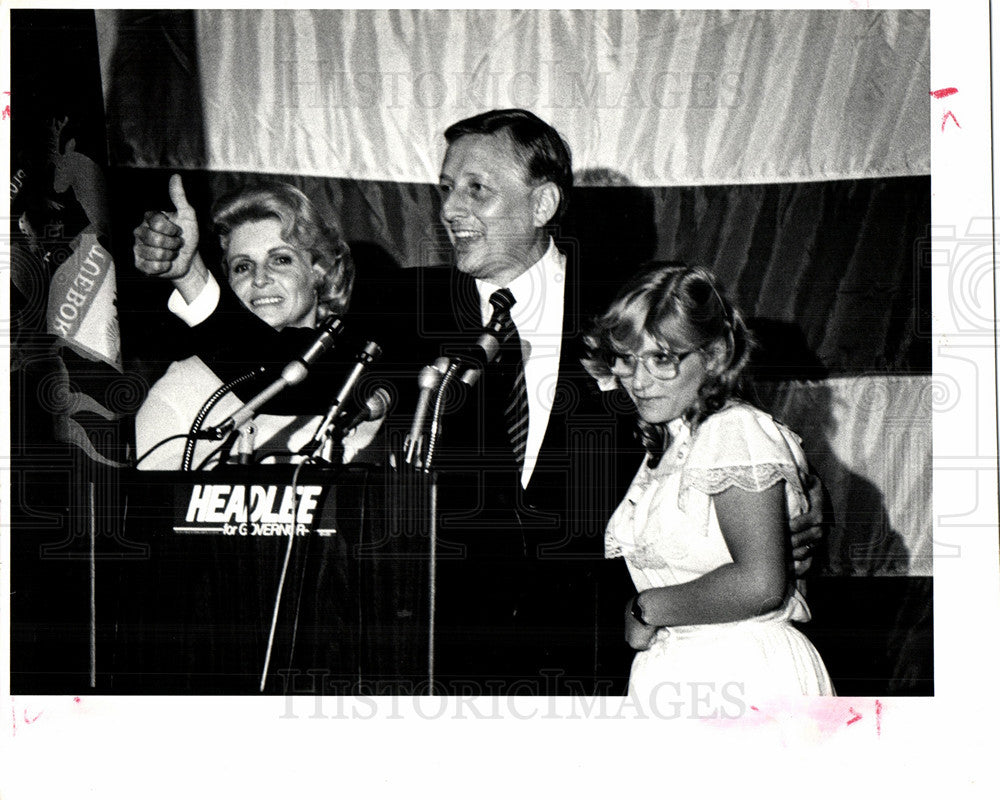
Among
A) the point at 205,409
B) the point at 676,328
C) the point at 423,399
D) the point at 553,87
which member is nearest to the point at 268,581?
the point at 205,409

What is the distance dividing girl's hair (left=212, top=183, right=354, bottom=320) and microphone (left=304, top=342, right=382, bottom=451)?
11 centimetres

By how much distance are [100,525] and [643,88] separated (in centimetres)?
153

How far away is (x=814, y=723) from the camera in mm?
2170

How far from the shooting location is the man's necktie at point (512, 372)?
7.14 feet

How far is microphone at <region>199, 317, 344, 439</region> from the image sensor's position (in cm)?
217

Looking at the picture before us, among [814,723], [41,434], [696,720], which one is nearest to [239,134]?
[41,434]

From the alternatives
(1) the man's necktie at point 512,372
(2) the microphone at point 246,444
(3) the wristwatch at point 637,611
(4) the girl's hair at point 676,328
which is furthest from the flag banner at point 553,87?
(3) the wristwatch at point 637,611

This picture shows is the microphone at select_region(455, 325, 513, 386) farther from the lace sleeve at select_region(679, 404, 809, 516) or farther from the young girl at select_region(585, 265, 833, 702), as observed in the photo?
the lace sleeve at select_region(679, 404, 809, 516)

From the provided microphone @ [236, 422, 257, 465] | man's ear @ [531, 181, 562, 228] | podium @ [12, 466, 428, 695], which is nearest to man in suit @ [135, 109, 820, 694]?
man's ear @ [531, 181, 562, 228]

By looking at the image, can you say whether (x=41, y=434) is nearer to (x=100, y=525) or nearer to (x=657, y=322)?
(x=100, y=525)

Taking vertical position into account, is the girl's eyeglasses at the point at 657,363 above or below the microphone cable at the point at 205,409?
above

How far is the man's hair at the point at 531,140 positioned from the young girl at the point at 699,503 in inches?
11.1

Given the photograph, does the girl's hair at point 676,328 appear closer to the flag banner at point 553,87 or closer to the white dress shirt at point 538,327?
the white dress shirt at point 538,327

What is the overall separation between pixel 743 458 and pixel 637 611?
0.40 m
